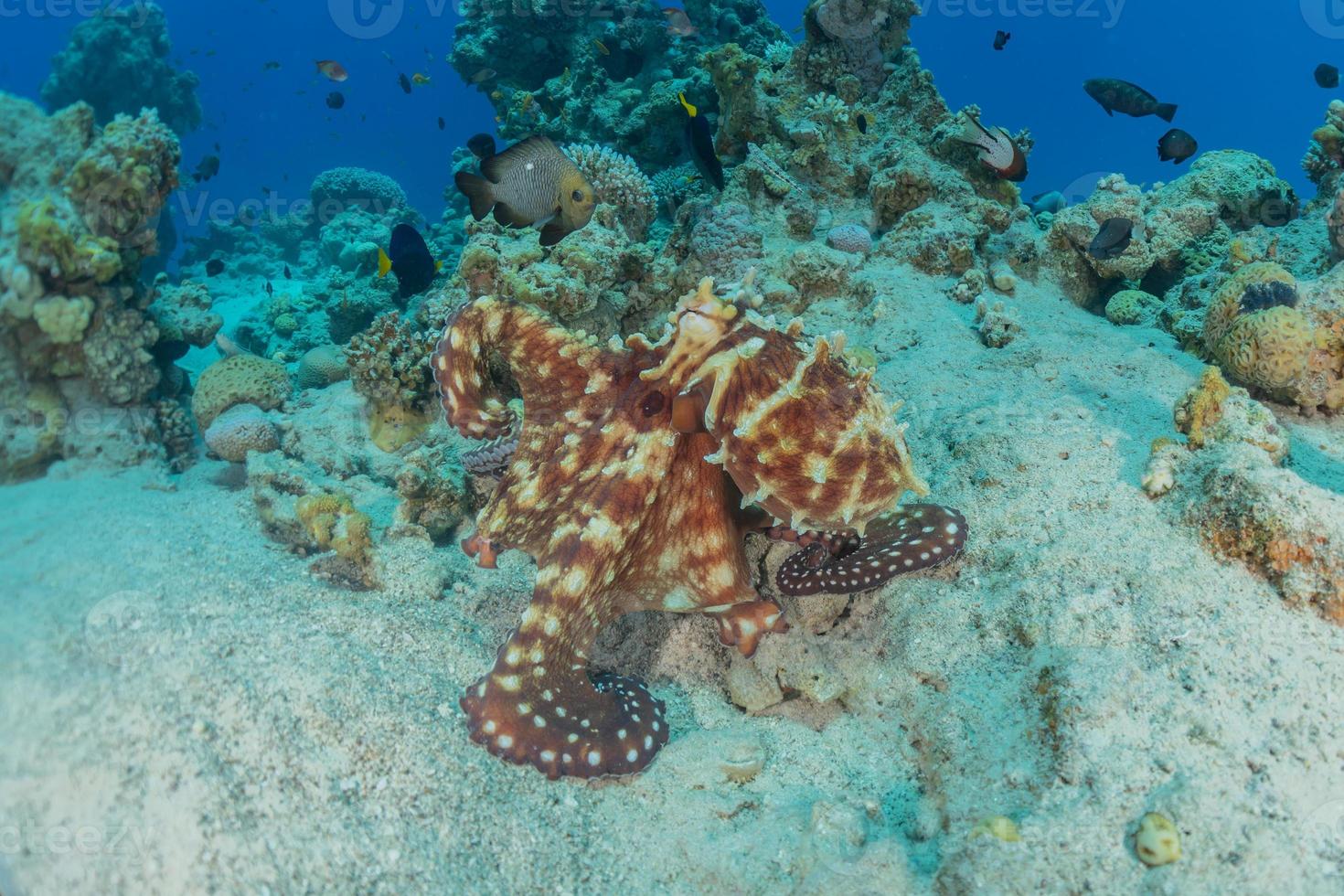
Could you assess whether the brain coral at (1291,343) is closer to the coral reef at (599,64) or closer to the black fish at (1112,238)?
the black fish at (1112,238)

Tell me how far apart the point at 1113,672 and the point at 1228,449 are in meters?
1.57

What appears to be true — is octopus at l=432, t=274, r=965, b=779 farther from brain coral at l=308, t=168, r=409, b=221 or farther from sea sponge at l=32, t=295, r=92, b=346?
brain coral at l=308, t=168, r=409, b=221

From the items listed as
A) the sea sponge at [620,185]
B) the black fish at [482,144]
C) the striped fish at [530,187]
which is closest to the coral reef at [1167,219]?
the sea sponge at [620,185]

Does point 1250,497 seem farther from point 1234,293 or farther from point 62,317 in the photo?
point 62,317

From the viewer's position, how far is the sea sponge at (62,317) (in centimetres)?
227

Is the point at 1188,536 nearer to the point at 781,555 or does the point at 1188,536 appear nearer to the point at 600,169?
the point at 781,555

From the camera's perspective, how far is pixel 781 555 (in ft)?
12.6

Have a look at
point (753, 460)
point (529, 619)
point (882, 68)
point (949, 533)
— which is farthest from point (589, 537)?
point (882, 68)

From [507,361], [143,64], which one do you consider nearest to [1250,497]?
[507,361]

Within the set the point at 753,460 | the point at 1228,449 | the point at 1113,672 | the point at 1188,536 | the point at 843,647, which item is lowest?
the point at 843,647

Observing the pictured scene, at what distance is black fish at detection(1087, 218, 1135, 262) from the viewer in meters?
6.79

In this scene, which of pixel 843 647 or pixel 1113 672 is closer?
pixel 1113 672

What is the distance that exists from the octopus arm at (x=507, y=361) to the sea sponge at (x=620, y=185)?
15.6 ft

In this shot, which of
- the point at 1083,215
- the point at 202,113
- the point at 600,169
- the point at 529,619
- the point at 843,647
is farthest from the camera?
the point at 202,113
